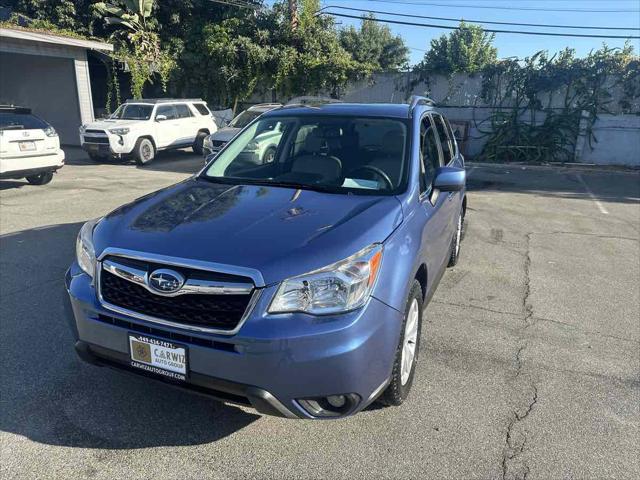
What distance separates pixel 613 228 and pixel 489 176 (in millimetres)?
5869

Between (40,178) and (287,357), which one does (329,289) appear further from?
(40,178)

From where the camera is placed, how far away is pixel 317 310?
232 cm

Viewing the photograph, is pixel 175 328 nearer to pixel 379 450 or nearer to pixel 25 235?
pixel 379 450

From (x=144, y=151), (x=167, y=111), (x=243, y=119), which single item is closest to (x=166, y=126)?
(x=167, y=111)

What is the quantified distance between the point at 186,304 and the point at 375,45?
50.2 m

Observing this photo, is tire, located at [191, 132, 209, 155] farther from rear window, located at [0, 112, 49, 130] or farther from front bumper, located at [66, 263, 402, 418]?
front bumper, located at [66, 263, 402, 418]

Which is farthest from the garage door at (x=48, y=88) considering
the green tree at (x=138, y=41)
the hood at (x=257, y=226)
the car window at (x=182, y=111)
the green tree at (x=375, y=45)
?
the green tree at (x=375, y=45)

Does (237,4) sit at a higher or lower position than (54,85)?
higher

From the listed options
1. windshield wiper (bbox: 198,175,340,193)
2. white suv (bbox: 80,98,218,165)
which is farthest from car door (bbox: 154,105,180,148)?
windshield wiper (bbox: 198,175,340,193)

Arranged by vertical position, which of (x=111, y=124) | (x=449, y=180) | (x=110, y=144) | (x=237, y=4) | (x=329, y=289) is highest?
(x=237, y=4)

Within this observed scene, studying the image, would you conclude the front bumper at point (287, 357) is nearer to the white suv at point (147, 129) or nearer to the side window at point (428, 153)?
the side window at point (428, 153)

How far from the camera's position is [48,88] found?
60.8 ft

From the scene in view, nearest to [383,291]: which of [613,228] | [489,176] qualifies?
[613,228]

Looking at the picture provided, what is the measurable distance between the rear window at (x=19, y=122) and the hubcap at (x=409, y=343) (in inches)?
356
